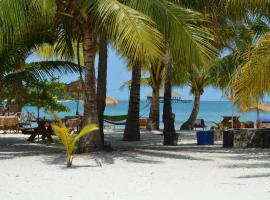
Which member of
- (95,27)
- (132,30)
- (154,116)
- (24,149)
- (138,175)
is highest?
(95,27)

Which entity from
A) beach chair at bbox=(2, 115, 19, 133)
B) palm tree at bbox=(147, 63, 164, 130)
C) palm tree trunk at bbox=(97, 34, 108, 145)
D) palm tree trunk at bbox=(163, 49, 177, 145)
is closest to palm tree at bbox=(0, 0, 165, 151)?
palm tree trunk at bbox=(97, 34, 108, 145)

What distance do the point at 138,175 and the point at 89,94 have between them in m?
4.07

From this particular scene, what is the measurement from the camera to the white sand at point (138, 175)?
22.7ft

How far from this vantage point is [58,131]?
9766mm

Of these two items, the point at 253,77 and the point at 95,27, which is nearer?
the point at 253,77

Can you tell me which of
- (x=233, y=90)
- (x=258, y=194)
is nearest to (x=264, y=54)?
(x=233, y=90)

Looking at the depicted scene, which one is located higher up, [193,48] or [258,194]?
[193,48]

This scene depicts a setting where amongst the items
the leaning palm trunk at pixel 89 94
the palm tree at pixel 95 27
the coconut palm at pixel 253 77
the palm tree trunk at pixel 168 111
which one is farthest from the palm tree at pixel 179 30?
the palm tree trunk at pixel 168 111

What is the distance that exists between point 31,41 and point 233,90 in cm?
624

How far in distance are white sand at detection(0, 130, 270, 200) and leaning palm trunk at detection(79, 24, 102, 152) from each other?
0.41 m

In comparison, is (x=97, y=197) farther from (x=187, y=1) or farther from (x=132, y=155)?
(x=187, y=1)

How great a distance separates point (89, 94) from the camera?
12.4m

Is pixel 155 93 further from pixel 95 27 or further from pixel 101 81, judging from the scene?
pixel 95 27

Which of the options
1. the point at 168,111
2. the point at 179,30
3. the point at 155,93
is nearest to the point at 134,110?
the point at 168,111
